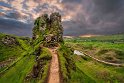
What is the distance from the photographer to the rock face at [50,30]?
103 m

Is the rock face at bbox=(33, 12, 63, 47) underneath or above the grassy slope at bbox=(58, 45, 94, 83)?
above

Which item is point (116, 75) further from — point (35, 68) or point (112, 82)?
point (35, 68)

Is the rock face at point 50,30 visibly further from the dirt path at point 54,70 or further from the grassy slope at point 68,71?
the dirt path at point 54,70

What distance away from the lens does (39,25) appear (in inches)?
5271

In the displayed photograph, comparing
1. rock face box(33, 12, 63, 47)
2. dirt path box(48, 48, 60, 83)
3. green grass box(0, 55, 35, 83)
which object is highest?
rock face box(33, 12, 63, 47)

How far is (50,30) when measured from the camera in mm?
115875

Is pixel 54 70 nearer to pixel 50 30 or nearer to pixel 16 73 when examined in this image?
pixel 16 73

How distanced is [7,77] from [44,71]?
42198mm

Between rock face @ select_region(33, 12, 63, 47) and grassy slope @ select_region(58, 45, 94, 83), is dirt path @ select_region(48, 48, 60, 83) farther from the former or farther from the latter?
rock face @ select_region(33, 12, 63, 47)

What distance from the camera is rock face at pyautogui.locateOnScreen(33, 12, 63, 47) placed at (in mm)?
102750

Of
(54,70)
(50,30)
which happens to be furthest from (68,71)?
(50,30)

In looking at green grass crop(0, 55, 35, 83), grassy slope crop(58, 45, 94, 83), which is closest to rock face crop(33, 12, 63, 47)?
grassy slope crop(58, 45, 94, 83)

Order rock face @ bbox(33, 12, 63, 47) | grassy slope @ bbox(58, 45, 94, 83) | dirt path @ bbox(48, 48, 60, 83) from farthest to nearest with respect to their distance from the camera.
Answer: rock face @ bbox(33, 12, 63, 47), grassy slope @ bbox(58, 45, 94, 83), dirt path @ bbox(48, 48, 60, 83)

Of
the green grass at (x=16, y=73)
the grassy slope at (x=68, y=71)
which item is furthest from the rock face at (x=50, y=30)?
the green grass at (x=16, y=73)
